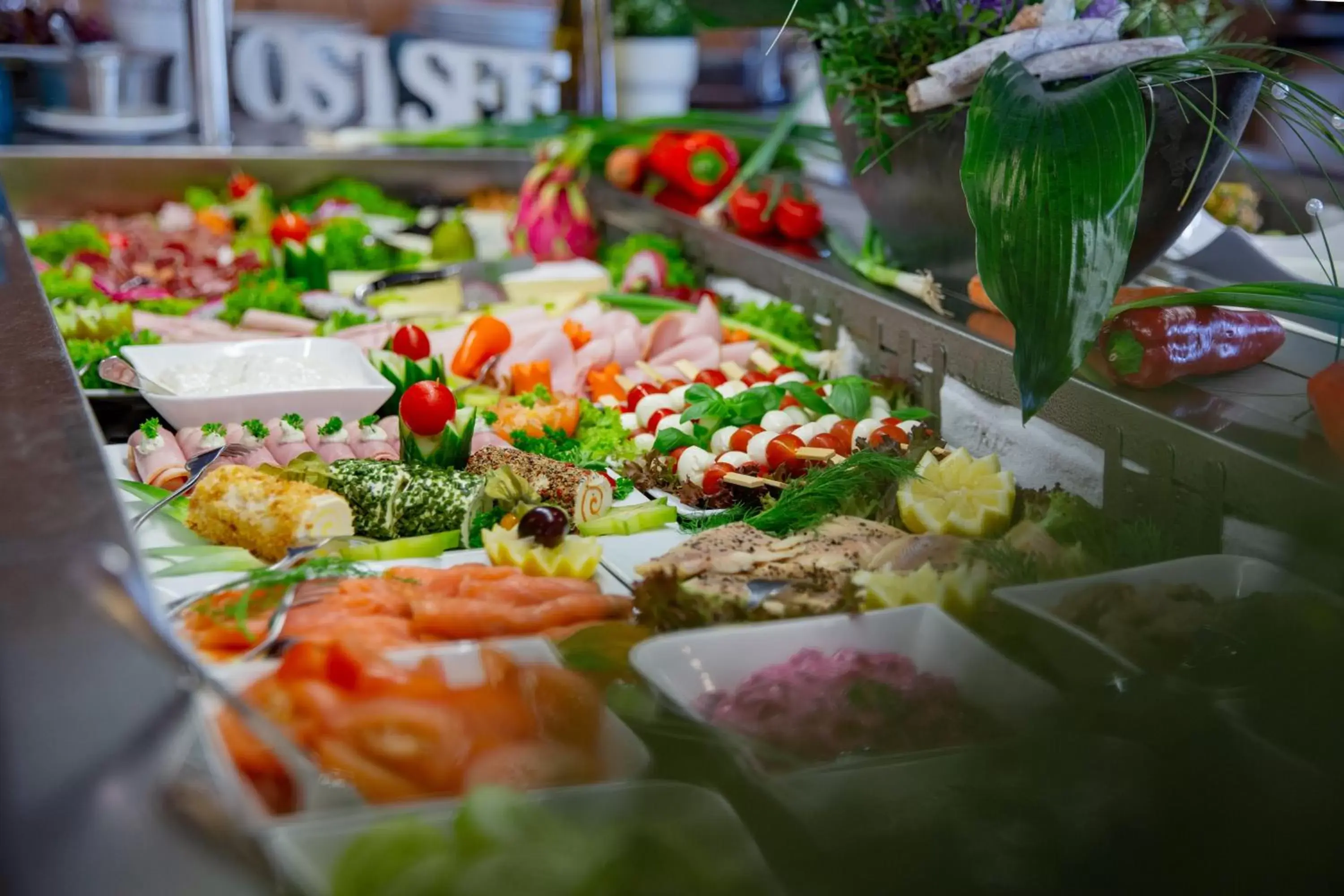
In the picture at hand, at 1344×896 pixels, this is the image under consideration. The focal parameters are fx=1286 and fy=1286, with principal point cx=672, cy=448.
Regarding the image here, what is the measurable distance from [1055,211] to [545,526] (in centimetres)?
62

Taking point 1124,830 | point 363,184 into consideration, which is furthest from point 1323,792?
point 363,184

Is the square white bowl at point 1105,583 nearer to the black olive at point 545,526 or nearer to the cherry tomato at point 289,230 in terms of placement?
the black olive at point 545,526

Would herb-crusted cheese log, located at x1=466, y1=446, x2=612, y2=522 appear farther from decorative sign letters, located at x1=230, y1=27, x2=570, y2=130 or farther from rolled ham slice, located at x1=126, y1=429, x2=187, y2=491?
decorative sign letters, located at x1=230, y1=27, x2=570, y2=130

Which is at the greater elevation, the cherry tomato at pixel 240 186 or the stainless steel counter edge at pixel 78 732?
the cherry tomato at pixel 240 186

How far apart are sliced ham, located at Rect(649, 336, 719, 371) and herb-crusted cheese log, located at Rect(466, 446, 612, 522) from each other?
26.3 inches

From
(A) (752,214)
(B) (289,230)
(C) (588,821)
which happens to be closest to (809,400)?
(A) (752,214)

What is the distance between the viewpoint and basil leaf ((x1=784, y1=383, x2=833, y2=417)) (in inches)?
75.3

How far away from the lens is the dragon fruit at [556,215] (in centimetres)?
345

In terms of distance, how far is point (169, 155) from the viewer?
3984 mm

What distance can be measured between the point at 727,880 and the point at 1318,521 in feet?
2.11

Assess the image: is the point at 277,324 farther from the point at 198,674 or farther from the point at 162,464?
the point at 198,674

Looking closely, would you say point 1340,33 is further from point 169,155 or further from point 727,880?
point 727,880

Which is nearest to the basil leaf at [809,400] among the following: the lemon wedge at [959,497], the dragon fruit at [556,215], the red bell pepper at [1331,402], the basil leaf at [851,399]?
the basil leaf at [851,399]

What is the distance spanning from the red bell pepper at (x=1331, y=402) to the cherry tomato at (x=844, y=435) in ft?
1.93
